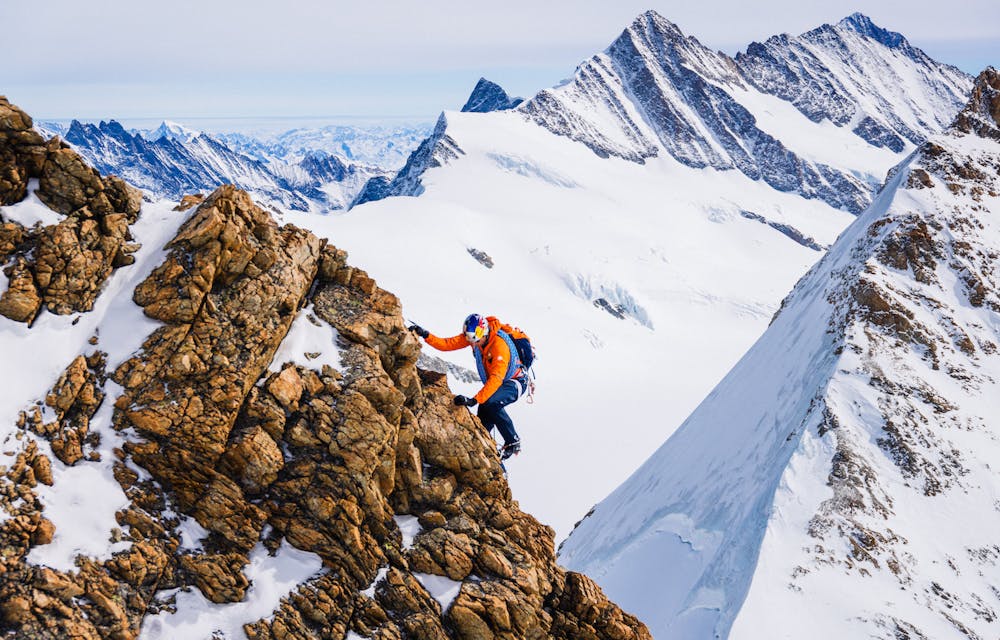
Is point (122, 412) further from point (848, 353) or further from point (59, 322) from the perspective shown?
point (848, 353)

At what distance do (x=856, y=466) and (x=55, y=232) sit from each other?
23166mm

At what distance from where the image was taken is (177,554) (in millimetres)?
9883

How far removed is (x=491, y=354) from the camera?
1389 centimetres

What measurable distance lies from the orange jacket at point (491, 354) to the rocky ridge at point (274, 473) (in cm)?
83

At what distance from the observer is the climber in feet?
44.7

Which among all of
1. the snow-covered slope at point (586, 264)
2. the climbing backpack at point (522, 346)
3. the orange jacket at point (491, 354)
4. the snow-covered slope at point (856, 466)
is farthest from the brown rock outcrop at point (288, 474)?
the snow-covered slope at point (586, 264)

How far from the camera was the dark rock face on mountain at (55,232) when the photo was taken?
9.94m

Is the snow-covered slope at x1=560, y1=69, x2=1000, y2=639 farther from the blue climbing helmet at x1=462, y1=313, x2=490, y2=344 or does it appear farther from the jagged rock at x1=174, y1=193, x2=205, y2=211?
the jagged rock at x1=174, y1=193, x2=205, y2=211

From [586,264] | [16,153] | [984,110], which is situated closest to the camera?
[16,153]

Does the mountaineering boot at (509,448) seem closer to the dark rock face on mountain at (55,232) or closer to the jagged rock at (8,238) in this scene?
the dark rock face on mountain at (55,232)

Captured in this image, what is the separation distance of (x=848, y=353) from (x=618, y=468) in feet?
117

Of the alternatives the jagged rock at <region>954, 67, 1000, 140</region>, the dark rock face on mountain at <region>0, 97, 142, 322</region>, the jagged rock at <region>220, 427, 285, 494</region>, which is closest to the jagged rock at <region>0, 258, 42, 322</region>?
the dark rock face on mountain at <region>0, 97, 142, 322</region>

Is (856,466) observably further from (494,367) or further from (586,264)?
(586,264)

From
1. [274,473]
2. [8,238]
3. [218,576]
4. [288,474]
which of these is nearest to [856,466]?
[288,474]
